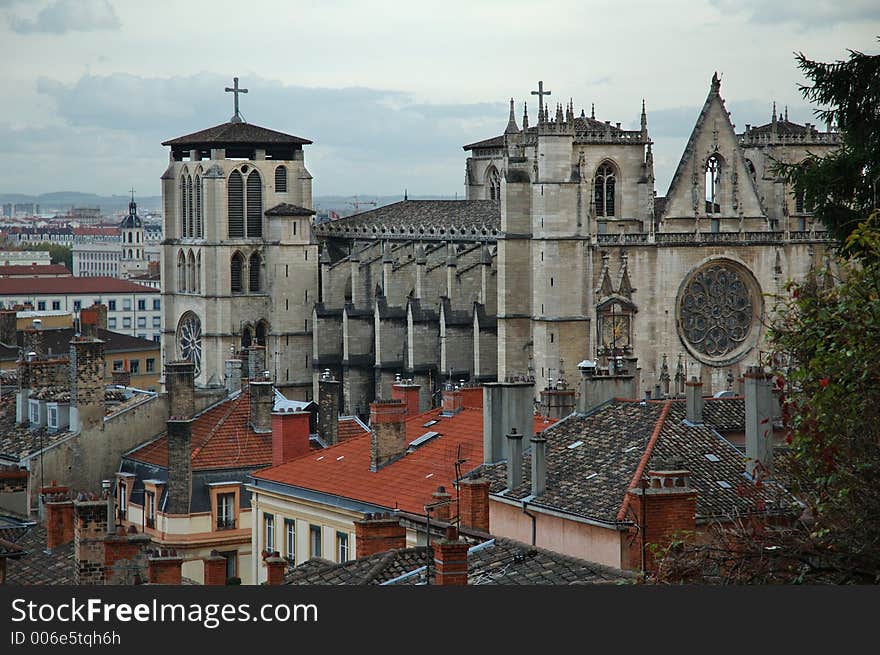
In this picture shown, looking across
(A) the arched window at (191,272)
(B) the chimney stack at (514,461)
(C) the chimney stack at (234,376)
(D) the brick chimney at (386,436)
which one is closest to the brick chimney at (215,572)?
(B) the chimney stack at (514,461)

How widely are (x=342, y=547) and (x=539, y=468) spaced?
19.2 ft

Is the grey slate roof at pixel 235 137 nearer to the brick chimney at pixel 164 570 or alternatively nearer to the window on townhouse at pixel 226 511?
the window on townhouse at pixel 226 511

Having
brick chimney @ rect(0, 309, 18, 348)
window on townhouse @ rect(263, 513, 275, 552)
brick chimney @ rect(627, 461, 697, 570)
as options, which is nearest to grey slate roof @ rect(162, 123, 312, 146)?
brick chimney @ rect(0, 309, 18, 348)

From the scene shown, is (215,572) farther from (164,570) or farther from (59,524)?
(59,524)

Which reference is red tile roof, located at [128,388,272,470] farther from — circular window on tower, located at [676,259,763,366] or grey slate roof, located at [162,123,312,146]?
grey slate roof, located at [162,123,312,146]

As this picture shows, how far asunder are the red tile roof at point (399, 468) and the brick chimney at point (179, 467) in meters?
1.84

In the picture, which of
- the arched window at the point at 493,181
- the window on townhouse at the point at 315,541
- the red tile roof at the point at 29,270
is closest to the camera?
the window on townhouse at the point at 315,541

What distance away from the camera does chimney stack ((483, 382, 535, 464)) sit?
32.2 m

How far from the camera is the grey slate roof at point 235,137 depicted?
297 feet

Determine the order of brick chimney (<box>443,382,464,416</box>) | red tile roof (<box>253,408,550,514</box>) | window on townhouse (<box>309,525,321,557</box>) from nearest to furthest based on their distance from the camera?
1. red tile roof (<box>253,408,550,514</box>)
2. window on townhouse (<box>309,525,321,557</box>)
3. brick chimney (<box>443,382,464,416</box>)

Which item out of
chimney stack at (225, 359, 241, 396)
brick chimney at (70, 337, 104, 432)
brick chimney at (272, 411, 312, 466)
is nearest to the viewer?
brick chimney at (272, 411, 312, 466)

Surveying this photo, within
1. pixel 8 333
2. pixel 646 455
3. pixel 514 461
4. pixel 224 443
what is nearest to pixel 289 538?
pixel 224 443

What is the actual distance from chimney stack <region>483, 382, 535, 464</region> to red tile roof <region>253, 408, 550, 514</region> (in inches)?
41.4

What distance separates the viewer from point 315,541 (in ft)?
113
